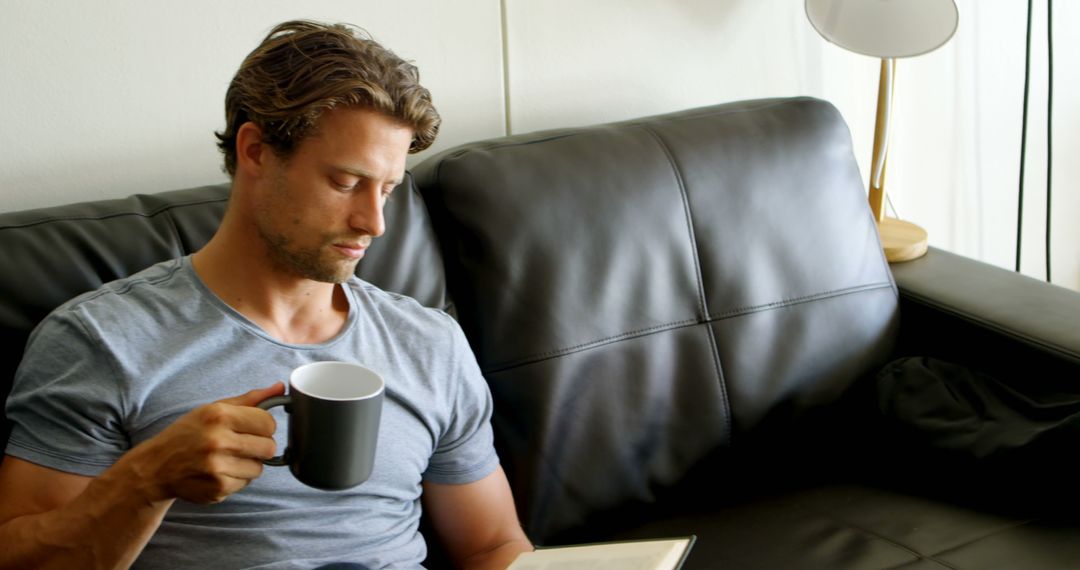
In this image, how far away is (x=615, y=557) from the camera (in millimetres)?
1194

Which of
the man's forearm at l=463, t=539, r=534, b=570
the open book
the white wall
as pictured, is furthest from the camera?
the white wall

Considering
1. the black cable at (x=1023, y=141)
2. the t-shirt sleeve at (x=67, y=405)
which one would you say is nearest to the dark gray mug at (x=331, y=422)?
the t-shirt sleeve at (x=67, y=405)

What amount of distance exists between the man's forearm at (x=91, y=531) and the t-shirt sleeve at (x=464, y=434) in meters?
0.44

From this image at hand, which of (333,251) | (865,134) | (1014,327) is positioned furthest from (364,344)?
(865,134)

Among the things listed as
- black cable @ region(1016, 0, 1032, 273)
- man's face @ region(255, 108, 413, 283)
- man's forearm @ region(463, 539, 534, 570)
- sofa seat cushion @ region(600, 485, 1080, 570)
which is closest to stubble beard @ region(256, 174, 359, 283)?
man's face @ region(255, 108, 413, 283)

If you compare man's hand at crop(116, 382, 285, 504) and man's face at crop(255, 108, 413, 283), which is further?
man's face at crop(255, 108, 413, 283)

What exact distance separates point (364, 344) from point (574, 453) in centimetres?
39

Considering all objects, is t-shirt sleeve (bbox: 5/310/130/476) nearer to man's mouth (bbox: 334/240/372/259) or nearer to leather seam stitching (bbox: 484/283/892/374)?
man's mouth (bbox: 334/240/372/259)

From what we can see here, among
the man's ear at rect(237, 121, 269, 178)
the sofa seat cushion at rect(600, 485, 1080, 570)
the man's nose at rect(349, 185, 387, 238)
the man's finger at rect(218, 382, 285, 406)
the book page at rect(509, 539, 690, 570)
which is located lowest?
the sofa seat cushion at rect(600, 485, 1080, 570)

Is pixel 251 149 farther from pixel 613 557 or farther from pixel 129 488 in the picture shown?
pixel 613 557

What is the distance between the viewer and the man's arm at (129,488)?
1.04 metres

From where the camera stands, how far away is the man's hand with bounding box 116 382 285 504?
3.40ft

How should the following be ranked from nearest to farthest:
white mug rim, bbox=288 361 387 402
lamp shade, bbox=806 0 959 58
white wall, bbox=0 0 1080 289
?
white mug rim, bbox=288 361 387 402 < white wall, bbox=0 0 1080 289 < lamp shade, bbox=806 0 959 58

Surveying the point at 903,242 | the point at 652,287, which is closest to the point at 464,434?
the point at 652,287
